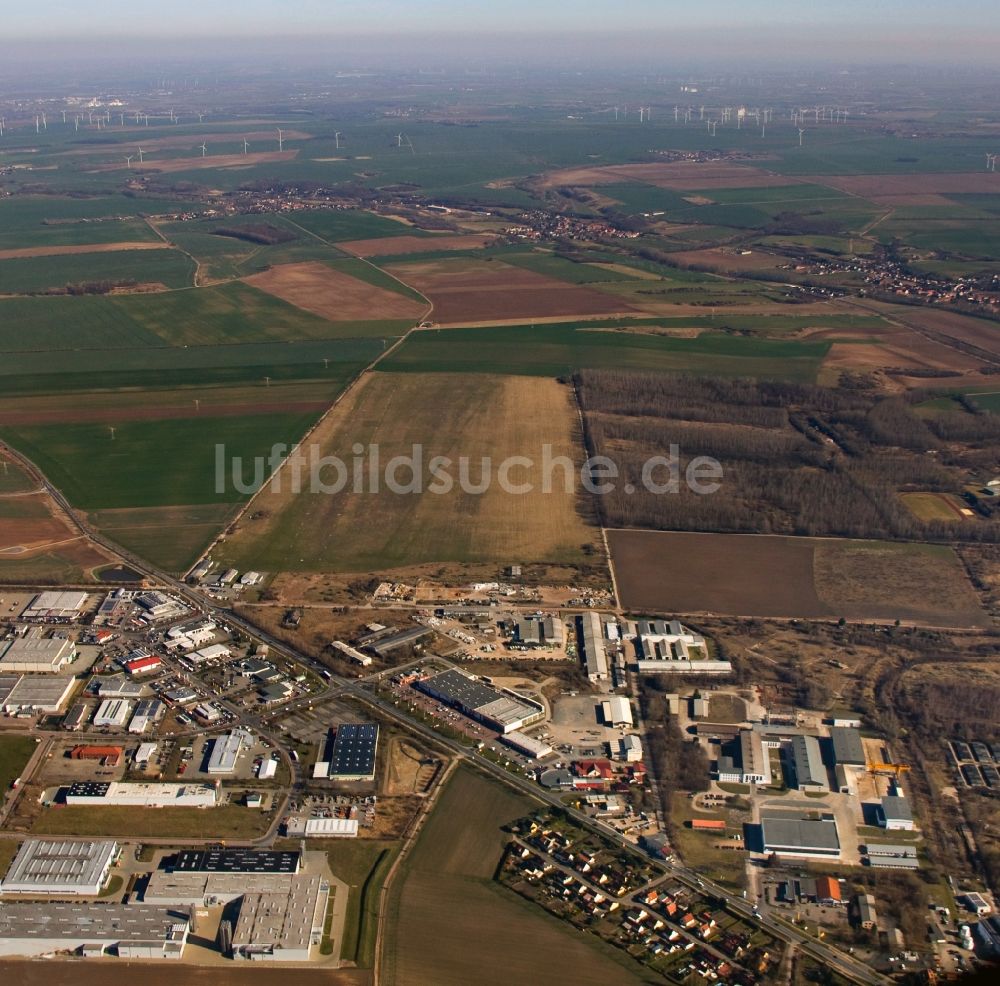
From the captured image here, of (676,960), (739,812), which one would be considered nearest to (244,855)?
(676,960)

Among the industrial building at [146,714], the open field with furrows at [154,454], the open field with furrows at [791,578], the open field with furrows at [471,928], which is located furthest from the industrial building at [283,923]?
the open field with furrows at [154,454]

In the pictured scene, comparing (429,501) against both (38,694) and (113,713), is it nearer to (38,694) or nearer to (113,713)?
(113,713)

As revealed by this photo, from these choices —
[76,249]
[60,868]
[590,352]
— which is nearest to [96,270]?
[76,249]

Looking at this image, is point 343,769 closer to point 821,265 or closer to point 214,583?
point 214,583

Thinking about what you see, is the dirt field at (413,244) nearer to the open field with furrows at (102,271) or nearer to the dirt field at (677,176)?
the open field with furrows at (102,271)

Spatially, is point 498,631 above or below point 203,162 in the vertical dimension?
above

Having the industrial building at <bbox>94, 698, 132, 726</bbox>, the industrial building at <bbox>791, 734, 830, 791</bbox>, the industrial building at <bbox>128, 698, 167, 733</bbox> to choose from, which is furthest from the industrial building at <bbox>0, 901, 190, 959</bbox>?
the industrial building at <bbox>791, 734, 830, 791</bbox>
